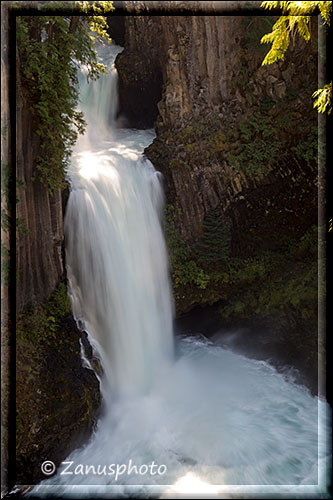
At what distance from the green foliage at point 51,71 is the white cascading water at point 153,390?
106cm

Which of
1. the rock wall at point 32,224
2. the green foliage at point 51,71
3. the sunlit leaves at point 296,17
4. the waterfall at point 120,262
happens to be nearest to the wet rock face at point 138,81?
the waterfall at point 120,262

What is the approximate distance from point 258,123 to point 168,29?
10.5 feet

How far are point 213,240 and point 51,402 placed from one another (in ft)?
16.7

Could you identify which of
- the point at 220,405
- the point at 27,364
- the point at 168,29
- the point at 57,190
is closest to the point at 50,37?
the point at 57,190

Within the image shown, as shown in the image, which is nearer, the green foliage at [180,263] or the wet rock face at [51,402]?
the wet rock face at [51,402]

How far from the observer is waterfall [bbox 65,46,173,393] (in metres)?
5.90

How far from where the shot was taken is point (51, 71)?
468 centimetres

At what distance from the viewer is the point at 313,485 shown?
173 inches

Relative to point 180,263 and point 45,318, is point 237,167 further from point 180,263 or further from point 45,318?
point 45,318

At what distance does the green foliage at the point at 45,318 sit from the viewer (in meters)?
4.53

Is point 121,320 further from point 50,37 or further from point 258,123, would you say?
point 258,123

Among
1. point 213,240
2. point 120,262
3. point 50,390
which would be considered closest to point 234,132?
point 213,240

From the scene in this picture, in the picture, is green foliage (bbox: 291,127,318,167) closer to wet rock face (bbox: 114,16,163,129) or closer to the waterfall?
the waterfall

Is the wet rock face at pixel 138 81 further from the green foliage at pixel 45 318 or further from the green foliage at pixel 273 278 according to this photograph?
the green foliage at pixel 45 318
